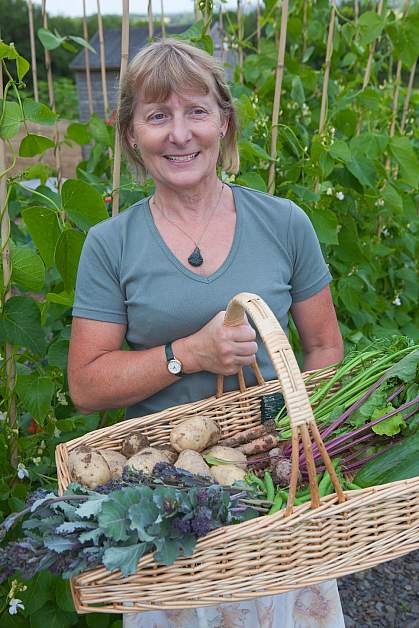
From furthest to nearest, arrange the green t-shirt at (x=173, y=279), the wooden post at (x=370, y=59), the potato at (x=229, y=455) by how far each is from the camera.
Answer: the wooden post at (x=370, y=59), the green t-shirt at (x=173, y=279), the potato at (x=229, y=455)

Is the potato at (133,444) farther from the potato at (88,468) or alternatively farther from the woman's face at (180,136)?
the woman's face at (180,136)

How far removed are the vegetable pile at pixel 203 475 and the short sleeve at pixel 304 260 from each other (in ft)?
0.57

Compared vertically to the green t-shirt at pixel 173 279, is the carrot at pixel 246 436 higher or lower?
lower

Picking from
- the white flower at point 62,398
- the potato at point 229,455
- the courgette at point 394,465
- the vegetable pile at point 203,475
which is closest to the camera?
the vegetable pile at point 203,475

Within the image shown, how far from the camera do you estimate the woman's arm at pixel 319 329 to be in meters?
1.58

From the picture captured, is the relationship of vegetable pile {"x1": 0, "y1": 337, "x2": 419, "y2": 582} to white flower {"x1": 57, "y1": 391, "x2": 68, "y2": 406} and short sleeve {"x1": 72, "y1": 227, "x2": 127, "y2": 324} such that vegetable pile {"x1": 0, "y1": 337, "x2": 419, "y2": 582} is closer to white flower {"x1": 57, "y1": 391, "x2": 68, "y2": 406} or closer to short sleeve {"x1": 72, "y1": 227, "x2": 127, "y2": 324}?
short sleeve {"x1": 72, "y1": 227, "x2": 127, "y2": 324}

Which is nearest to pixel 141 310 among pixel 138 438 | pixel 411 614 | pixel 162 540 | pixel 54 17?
pixel 138 438

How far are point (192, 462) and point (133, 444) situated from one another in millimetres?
127

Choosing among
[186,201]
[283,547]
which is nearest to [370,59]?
[186,201]

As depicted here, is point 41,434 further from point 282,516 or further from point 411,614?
point 411,614

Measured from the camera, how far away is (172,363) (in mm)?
1336

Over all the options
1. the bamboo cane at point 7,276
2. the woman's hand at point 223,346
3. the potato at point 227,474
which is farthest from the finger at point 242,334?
the bamboo cane at point 7,276

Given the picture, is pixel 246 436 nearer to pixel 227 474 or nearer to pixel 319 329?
pixel 227 474

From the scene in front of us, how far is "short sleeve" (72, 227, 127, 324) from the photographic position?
142cm
